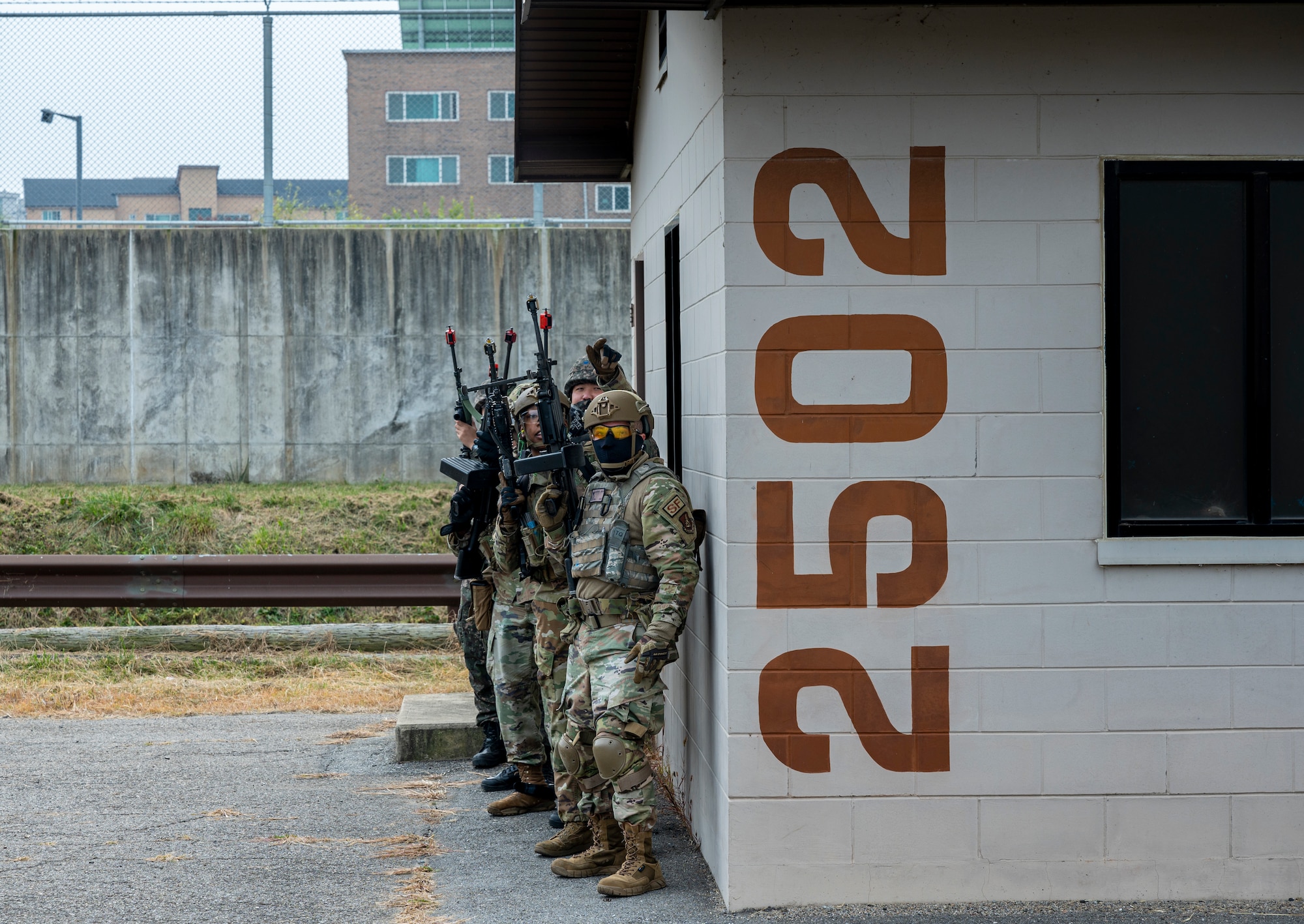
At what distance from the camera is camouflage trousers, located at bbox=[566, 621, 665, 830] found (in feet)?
16.3

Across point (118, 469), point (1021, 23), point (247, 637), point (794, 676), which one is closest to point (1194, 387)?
point (1021, 23)

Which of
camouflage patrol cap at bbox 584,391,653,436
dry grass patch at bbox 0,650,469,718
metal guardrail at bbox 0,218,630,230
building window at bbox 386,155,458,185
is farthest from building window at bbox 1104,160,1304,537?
building window at bbox 386,155,458,185

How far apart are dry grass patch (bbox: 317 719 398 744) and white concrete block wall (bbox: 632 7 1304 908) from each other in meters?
3.76

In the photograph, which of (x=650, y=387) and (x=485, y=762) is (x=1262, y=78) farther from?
(x=485, y=762)

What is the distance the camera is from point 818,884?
471cm

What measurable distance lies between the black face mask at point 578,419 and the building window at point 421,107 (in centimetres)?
2224

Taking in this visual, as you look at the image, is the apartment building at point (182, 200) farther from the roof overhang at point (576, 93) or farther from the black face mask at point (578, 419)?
the black face mask at point (578, 419)

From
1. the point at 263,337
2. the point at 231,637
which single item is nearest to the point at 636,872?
the point at 231,637

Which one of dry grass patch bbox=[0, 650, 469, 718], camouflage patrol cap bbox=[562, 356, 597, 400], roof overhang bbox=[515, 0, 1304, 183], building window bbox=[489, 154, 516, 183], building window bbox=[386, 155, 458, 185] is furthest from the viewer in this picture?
building window bbox=[386, 155, 458, 185]

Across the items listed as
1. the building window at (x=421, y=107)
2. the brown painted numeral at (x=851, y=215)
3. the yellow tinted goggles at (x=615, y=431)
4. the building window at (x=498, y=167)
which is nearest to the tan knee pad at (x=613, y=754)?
the yellow tinted goggles at (x=615, y=431)

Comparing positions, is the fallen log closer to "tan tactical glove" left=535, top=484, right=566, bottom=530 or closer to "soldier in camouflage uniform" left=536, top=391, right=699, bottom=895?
"tan tactical glove" left=535, top=484, right=566, bottom=530

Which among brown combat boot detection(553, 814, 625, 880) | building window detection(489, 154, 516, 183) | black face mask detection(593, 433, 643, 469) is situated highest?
building window detection(489, 154, 516, 183)

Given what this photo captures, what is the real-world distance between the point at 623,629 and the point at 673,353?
73.6 inches

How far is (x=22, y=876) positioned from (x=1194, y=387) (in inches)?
207
